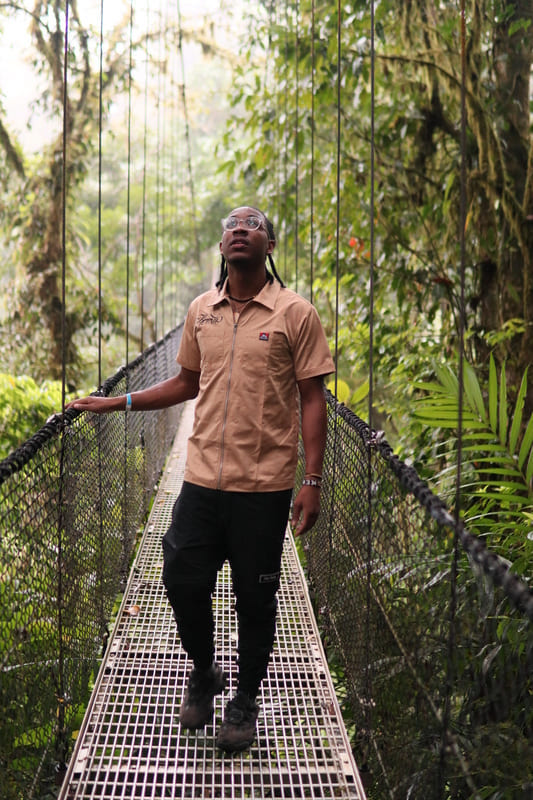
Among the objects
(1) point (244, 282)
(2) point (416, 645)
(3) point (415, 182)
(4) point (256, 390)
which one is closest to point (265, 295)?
(1) point (244, 282)

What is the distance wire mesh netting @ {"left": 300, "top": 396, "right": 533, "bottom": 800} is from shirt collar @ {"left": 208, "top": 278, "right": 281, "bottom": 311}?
33 cm

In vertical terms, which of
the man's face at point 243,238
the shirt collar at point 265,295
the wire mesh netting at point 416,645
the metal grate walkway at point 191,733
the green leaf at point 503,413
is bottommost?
the metal grate walkway at point 191,733

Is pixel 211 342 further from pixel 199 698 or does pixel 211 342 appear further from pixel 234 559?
pixel 199 698

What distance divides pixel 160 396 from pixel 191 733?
0.71m

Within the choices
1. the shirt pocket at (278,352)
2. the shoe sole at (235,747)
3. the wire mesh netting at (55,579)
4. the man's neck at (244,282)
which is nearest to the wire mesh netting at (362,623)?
the wire mesh netting at (55,579)

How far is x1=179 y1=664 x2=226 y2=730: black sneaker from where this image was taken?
1.59m

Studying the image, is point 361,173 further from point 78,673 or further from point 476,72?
point 78,673

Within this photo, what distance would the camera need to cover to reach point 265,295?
59.9 inches

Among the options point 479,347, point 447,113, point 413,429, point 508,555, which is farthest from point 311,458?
point 447,113

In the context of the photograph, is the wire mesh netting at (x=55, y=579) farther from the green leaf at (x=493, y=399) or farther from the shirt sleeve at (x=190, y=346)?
the green leaf at (x=493, y=399)

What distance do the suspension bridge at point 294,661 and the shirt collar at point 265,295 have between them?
30 centimetres

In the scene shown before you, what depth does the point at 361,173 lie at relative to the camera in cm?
395

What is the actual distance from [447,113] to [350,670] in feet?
10.2

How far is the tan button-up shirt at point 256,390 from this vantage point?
1.48 metres
